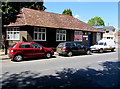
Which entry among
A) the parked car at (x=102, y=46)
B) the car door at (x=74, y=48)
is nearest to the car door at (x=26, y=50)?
the car door at (x=74, y=48)

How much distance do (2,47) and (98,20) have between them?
266ft

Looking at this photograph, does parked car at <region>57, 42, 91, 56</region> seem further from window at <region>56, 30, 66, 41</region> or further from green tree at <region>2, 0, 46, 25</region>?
green tree at <region>2, 0, 46, 25</region>

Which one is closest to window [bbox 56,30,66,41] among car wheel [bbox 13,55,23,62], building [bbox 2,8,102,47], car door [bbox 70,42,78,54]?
building [bbox 2,8,102,47]

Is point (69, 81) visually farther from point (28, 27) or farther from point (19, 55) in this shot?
point (28, 27)

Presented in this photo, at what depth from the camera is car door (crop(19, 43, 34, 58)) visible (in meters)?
11.2

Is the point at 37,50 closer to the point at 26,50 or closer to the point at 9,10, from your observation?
the point at 26,50

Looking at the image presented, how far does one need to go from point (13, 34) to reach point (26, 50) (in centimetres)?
700

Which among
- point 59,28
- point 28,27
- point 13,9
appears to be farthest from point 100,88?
point 59,28

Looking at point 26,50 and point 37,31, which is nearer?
point 26,50

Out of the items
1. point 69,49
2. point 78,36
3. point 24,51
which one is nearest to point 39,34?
point 69,49

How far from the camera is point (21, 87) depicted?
4.88 m

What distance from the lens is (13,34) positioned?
17.2 meters

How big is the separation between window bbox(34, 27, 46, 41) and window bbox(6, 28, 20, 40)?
230 cm

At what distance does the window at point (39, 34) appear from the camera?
17.5m
